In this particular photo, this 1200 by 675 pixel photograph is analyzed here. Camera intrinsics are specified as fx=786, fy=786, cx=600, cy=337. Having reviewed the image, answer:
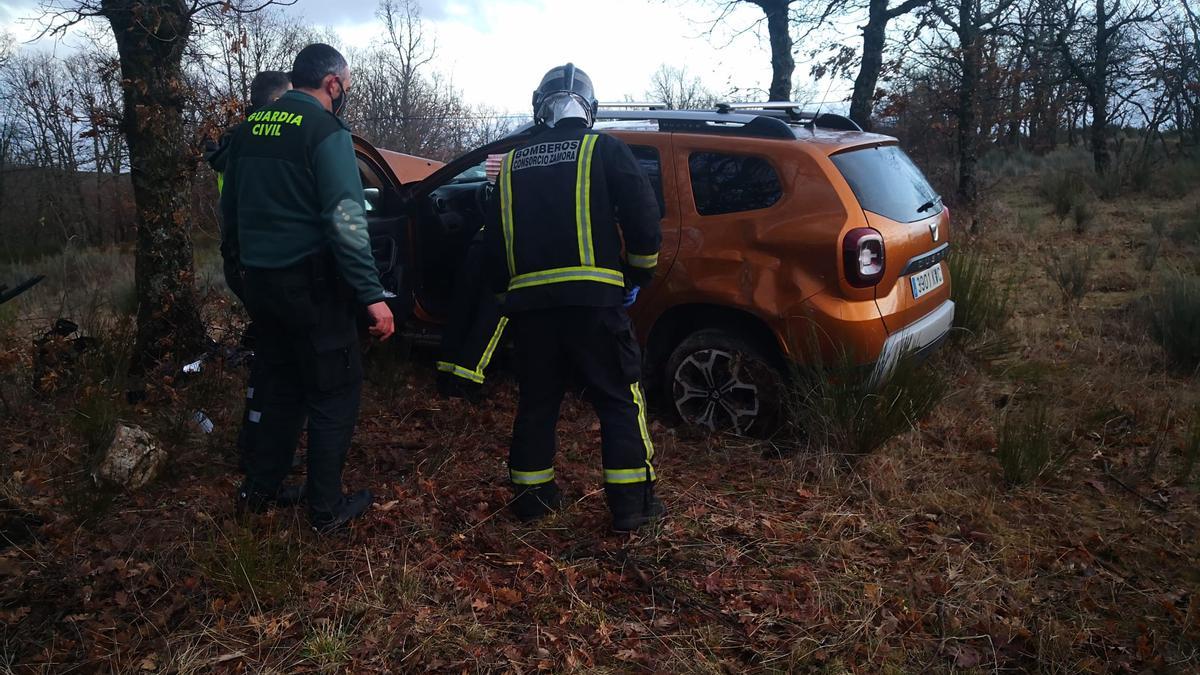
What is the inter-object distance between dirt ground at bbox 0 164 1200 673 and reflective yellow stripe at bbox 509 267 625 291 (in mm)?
1042

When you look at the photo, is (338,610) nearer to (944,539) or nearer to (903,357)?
(944,539)

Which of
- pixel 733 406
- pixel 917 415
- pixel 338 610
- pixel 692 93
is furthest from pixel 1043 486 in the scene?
pixel 692 93

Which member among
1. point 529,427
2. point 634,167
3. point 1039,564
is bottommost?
point 1039,564

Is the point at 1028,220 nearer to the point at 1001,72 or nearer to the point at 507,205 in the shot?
the point at 1001,72

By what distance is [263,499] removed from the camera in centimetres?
333

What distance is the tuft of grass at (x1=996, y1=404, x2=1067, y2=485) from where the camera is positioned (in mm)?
3559

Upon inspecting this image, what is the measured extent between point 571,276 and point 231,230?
4.82ft

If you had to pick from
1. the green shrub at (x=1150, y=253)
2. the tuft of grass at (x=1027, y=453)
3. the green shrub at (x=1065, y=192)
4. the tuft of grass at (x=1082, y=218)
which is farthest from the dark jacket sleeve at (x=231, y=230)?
the green shrub at (x=1065, y=192)

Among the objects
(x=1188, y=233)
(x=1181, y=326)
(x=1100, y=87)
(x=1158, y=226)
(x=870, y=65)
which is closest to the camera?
(x=1181, y=326)

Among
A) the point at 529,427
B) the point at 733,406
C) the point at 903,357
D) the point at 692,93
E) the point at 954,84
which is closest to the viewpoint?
the point at 529,427

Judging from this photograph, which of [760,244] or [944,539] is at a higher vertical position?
[760,244]

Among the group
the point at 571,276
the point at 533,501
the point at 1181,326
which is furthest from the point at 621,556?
the point at 1181,326

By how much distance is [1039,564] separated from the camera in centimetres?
299

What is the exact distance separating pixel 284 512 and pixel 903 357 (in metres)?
2.90
